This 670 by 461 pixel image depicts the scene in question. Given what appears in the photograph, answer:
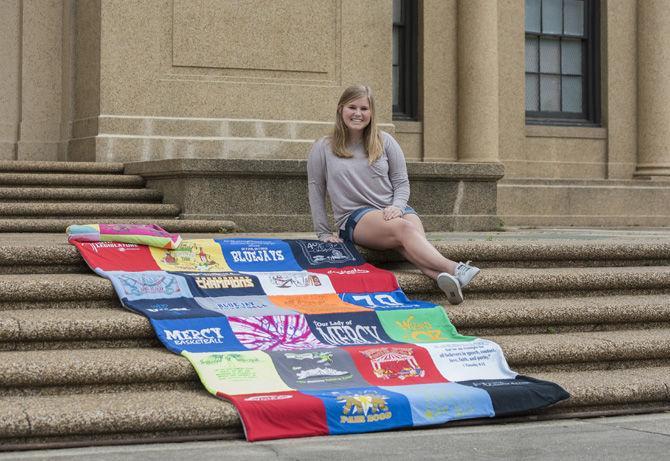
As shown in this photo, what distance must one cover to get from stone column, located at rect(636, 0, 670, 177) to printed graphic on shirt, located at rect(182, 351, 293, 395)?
11956 mm

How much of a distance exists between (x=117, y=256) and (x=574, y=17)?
11.6 m

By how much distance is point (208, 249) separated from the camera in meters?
8.26

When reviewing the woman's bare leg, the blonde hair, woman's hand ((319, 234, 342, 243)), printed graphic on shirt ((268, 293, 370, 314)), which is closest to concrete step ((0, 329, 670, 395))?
the woman's bare leg

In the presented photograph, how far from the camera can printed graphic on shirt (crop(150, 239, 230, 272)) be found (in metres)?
7.92

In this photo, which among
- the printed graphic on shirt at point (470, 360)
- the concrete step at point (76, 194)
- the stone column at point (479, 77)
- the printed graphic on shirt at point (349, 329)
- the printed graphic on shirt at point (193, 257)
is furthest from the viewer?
the stone column at point (479, 77)

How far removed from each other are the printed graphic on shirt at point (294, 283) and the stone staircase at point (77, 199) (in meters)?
2.84

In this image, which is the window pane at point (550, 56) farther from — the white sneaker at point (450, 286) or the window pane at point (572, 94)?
the white sneaker at point (450, 286)

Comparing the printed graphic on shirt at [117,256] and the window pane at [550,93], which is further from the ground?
the window pane at [550,93]

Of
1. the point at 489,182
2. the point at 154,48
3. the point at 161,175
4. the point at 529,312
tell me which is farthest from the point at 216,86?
the point at 529,312

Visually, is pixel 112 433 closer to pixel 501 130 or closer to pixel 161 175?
pixel 161 175

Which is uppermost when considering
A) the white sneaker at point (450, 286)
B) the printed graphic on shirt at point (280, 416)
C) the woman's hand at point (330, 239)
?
the woman's hand at point (330, 239)

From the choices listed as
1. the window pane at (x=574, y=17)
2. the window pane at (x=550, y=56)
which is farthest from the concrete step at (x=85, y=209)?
the window pane at (x=574, y=17)

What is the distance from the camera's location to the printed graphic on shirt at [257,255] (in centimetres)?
815

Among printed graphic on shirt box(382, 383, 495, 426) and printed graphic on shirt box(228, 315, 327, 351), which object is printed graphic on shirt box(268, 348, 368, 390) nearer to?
printed graphic on shirt box(228, 315, 327, 351)
